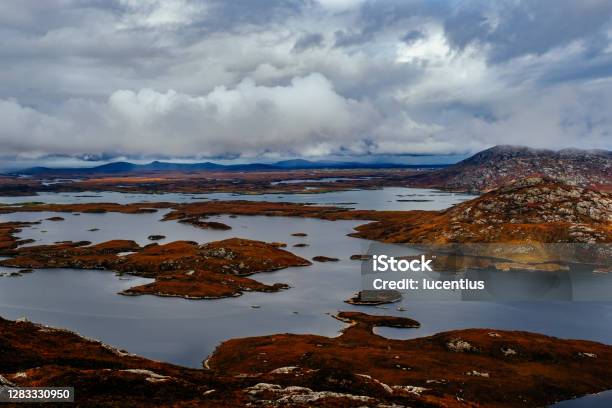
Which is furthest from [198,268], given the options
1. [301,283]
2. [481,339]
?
[481,339]

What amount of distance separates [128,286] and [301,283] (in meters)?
61.4

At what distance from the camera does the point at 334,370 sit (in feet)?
222

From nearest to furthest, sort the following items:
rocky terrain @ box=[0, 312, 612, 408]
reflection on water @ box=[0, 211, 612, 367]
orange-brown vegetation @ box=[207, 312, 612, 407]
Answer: rocky terrain @ box=[0, 312, 612, 408] < orange-brown vegetation @ box=[207, 312, 612, 407] < reflection on water @ box=[0, 211, 612, 367]

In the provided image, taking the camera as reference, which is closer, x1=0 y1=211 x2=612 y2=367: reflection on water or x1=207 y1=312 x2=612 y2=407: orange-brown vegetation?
x1=207 y1=312 x2=612 y2=407: orange-brown vegetation

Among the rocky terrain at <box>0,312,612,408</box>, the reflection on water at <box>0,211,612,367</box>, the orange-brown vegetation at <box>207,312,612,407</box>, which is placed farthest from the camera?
the reflection on water at <box>0,211,612,367</box>

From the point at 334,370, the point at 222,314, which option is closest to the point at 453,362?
the point at 334,370

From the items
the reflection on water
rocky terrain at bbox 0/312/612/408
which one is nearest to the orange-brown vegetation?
rocky terrain at bbox 0/312/612/408

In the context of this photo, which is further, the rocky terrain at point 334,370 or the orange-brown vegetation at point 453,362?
the orange-brown vegetation at point 453,362

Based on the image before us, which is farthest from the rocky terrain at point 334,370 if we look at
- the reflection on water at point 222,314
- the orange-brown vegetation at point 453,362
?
the reflection on water at point 222,314

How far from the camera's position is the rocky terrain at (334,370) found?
55.2 metres

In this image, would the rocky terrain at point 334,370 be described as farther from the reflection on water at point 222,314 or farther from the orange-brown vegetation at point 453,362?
the reflection on water at point 222,314

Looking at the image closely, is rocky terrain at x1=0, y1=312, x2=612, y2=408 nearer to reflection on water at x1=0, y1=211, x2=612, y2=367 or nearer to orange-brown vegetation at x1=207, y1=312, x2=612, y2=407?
orange-brown vegetation at x1=207, y1=312, x2=612, y2=407

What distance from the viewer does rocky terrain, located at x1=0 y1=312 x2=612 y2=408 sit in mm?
55156

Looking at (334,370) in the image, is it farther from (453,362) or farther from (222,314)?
(222,314)
